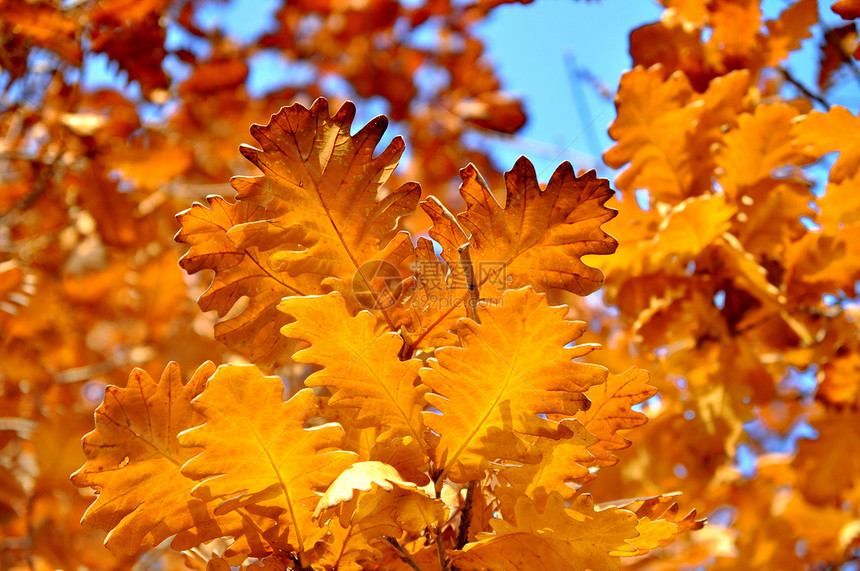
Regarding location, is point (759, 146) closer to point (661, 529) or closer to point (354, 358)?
point (661, 529)

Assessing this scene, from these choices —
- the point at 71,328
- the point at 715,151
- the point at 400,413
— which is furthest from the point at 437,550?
the point at 71,328

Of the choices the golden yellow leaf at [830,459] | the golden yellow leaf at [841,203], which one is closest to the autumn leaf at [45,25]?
the golden yellow leaf at [841,203]

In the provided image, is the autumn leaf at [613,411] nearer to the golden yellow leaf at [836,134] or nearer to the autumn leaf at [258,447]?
the autumn leaf at [258,447]

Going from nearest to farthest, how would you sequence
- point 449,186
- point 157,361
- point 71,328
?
1. point 157,361
2. point 71,328
3. point 449,186

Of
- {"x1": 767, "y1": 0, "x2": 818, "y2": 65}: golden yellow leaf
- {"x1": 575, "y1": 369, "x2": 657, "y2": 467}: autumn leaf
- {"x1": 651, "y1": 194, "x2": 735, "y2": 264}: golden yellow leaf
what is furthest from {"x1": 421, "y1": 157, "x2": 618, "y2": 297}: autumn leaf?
{"x1": 767, "y1": 0, "x2": 818, "y2": 65}: golden yellow leaf

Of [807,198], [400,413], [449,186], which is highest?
[449,186]

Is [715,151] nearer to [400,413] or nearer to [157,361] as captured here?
[400,413]
